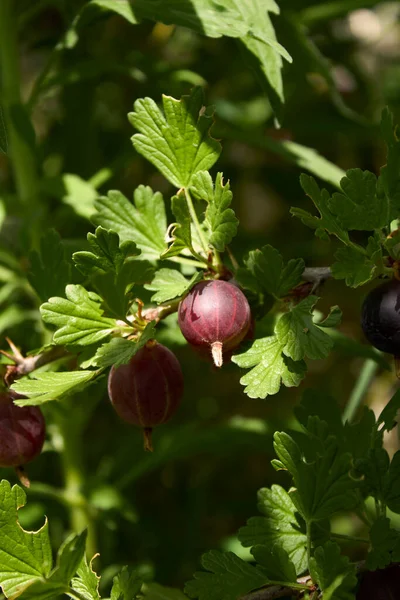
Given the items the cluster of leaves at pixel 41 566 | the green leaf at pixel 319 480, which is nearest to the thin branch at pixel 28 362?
the cluster of leaves at pixel 41 566

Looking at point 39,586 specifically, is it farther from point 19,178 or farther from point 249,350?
point 19,178

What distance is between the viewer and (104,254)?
606 mm

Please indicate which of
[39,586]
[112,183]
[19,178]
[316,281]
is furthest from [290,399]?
[39,586]

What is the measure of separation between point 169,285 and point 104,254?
62 mm

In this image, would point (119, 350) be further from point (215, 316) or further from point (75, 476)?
point (75, 476)

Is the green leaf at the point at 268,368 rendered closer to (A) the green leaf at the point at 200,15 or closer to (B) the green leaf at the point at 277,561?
(B) the green leaf at the point at 277,561

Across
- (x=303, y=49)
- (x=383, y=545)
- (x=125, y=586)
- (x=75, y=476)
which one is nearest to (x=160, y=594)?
(x=125, y=586)

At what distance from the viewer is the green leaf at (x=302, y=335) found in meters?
0.59

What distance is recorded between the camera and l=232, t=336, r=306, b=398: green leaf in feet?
1.93

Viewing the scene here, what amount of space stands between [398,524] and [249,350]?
0.34 meters

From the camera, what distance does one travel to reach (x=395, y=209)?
60 cm

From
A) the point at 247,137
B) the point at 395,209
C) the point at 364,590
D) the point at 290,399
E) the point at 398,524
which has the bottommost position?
the point at 290,399

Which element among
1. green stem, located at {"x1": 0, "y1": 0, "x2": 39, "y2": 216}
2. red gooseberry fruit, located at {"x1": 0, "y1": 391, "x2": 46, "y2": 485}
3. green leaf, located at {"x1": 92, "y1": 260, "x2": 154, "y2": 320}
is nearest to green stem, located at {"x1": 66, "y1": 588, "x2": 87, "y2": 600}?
red gooseberry fruit, located at {"x1": 0, "y1": 391, "x2": 46, "y2": 485}

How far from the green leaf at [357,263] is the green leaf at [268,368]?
0.23 feet
